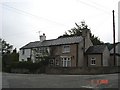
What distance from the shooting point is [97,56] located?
167 ft

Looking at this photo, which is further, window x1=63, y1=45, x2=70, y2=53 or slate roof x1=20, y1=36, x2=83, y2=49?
slate roof x1=20, y1=36, x2=83, y2=49

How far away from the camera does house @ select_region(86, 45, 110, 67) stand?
50156 mm

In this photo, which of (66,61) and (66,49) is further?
(66,49)

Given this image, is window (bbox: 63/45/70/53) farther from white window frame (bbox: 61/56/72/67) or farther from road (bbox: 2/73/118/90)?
road (bbox: 2/73/118/90)

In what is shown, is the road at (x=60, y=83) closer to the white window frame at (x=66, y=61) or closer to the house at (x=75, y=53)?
the house at (x=75, y=53)

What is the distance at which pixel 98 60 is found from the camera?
165 feet

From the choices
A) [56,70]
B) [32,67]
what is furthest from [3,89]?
[32,67]

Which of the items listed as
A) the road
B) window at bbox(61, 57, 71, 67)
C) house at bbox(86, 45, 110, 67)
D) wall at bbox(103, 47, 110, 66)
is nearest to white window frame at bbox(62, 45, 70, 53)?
window at bbox(61, 57, 71, 67)

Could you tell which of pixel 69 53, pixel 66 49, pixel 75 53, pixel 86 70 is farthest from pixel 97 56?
pixel 86 70

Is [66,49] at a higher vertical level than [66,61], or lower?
higher

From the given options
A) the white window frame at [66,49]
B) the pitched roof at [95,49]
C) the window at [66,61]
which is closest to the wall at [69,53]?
the white window frame at [66,49]

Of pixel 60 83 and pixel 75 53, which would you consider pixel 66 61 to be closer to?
pixel 75 53

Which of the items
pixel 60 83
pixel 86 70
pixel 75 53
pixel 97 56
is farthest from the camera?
pixel 97 56

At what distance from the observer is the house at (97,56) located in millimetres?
50156
